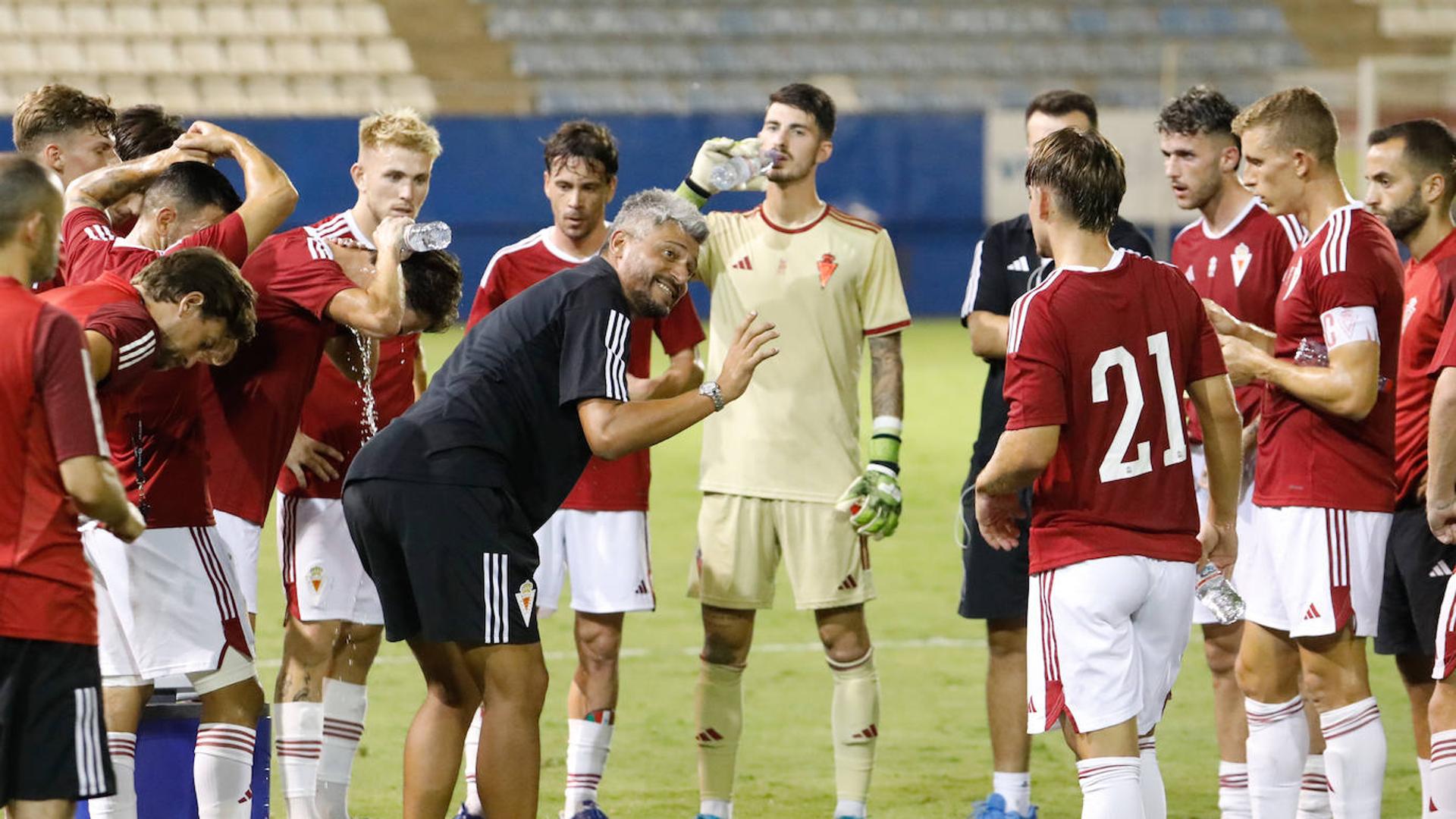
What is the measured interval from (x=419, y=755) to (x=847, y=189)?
20.3 meters

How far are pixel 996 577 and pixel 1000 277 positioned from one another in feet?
3.55

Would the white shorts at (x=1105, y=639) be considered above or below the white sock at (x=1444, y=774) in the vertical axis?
above

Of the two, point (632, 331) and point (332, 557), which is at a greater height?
point (632, 331)

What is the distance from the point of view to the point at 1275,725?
541 cm

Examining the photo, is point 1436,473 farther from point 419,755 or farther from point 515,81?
point 515,81

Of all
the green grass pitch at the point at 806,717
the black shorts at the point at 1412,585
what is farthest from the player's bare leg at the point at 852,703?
the black shorts at the point at 1412,585

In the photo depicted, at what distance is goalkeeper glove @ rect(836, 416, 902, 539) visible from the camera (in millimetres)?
5906

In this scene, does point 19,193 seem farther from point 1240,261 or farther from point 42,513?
point 1240,261

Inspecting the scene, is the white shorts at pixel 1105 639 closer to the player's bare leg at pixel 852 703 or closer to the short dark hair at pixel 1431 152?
the player's bare leg at pixel 852 703

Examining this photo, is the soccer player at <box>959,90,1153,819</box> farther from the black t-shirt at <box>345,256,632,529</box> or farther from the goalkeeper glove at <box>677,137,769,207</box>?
the black t-shirt at <box>345,256,632,529</box>

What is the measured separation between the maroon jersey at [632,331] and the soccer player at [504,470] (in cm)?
140

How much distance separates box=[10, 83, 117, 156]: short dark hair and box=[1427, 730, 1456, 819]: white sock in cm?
440

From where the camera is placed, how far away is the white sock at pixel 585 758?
593cm

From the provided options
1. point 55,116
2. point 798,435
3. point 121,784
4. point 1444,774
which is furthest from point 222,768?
point 1444,774
